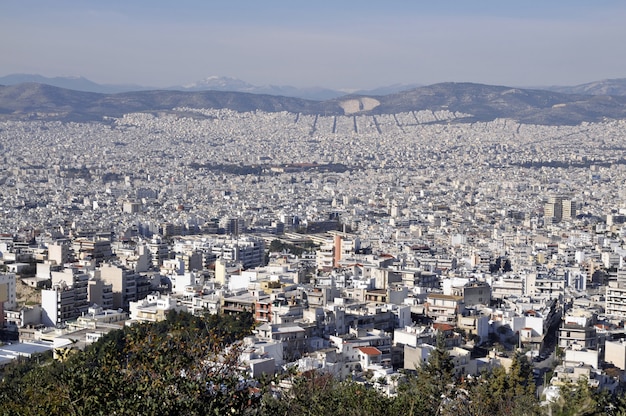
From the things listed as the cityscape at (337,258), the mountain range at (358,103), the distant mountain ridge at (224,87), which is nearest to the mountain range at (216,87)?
the distant mountain ridge at (224,87)

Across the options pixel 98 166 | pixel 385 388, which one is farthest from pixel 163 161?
pixel 385 388

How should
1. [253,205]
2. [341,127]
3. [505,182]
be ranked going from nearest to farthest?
[253,205] → [505,182] → [341,127]

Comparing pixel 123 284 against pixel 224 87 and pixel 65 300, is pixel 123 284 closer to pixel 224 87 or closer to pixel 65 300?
pixel 65 300

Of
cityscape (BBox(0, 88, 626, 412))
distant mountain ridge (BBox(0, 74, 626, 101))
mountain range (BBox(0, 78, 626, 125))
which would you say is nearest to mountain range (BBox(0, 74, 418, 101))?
distant mountain ridge (BBox(0, 74, 626, 101))

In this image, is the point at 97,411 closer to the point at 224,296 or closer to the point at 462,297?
the point at 224,296

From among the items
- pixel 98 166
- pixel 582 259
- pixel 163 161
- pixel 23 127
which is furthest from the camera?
pixel 23 127

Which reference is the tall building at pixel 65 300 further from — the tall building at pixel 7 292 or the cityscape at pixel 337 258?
the tall building at pixel 7 292

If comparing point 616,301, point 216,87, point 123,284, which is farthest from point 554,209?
point 216,87

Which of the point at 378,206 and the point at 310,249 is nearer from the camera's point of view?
the point at 310,249
